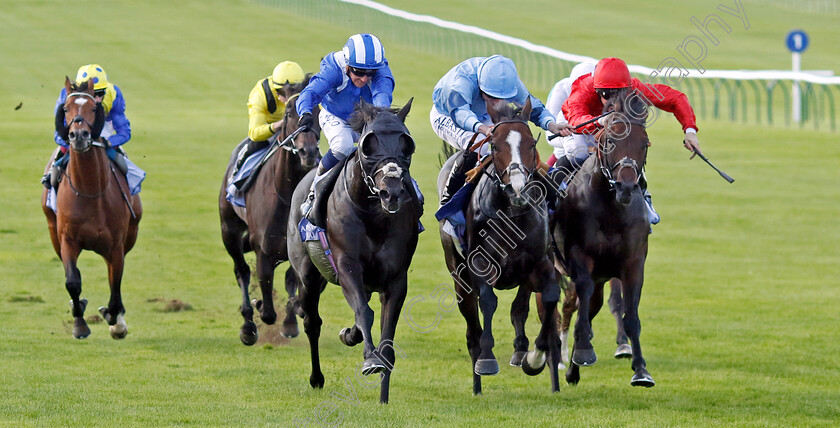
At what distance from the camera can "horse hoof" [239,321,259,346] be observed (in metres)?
10.9

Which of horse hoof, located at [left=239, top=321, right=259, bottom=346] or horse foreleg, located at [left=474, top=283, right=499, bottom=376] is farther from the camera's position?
horse hoof, located at [left=239, top=321, right=259, bottom=346]

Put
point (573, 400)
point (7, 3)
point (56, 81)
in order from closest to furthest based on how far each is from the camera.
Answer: point (573, 400), point (56, 81), point (7, 3)

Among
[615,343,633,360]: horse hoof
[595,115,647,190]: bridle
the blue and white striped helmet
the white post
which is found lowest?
[615,343,633,360]: horse hoof

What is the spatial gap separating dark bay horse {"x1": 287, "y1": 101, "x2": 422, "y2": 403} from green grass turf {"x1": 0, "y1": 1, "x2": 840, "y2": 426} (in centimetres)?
58

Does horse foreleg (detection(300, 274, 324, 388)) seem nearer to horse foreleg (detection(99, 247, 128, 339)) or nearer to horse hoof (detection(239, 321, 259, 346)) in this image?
horse hoof (detection(239, 321, 259, 346))

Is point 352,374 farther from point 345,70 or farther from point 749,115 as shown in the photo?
point 749,115

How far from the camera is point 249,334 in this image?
10938 millimetres

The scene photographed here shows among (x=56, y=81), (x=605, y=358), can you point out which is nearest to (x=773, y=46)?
(x=56, y=81)

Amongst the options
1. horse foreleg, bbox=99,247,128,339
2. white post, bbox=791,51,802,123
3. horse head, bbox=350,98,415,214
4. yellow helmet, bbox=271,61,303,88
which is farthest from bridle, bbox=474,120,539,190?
white post, bbox=791,51,802,123

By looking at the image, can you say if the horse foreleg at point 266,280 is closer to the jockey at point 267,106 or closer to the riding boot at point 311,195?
the jockey at point 267,106

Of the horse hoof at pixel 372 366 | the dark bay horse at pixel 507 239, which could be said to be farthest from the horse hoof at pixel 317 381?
the horse hoof at pixel 372 366

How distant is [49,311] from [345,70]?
5529 millimetres

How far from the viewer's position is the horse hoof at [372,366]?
7504 millimetres

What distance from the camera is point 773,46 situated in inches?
1485
